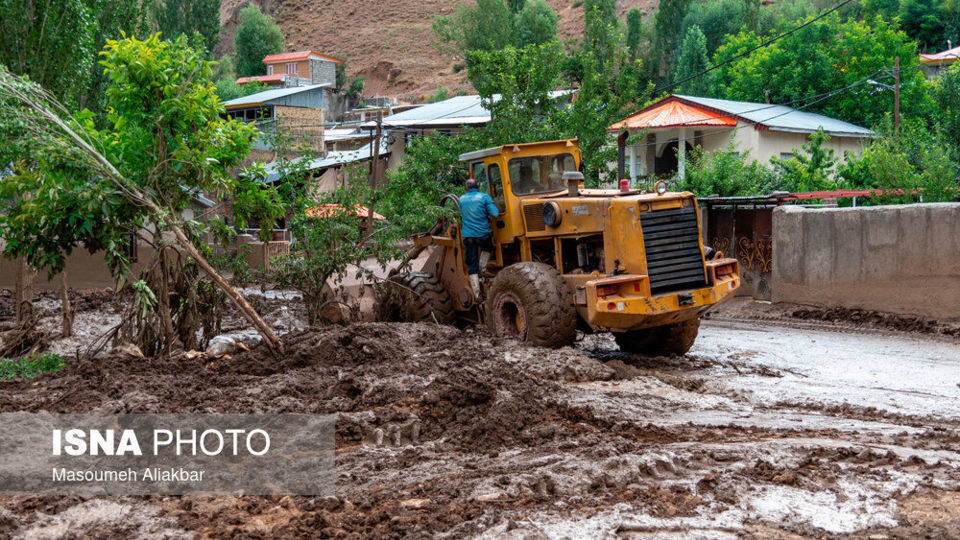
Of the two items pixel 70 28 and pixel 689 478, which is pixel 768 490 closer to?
pixel 689 478

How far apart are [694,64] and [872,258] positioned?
4004 cm

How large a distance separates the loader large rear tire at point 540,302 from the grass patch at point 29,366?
585 cm

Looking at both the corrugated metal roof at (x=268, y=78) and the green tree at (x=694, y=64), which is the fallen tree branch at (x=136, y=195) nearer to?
the green tree at (x=694, y=64)

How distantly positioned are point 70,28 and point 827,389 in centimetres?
1393

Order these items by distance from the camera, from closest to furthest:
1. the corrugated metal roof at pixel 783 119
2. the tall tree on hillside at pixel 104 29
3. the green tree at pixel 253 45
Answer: the tall tree on hillside at pixel 104 29 < the corrugated metal roof at pixel 783 119 < the green tree at pixel 253 45

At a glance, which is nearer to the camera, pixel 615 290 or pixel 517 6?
pixel 615 290

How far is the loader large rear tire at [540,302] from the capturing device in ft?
37.1

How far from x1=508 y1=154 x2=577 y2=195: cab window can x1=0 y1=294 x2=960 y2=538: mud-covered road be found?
2235 millimetres

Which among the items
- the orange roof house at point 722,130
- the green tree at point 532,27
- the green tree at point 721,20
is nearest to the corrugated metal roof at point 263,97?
the green tree at point 532,27

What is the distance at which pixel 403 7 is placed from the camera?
97.6 metres

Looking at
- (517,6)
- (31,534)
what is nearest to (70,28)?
(31,534)

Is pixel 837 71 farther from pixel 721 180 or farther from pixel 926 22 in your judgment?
pixel 721 180

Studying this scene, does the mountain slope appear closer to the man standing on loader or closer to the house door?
the house door

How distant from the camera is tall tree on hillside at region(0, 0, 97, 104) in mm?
15766
